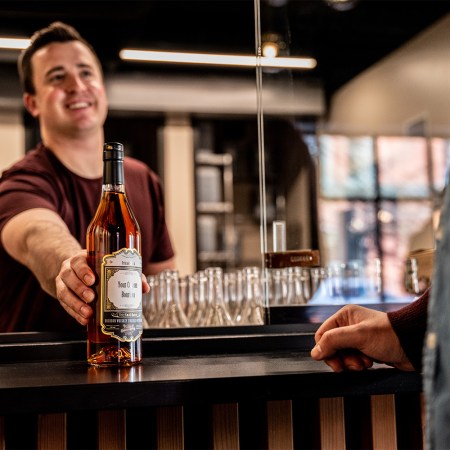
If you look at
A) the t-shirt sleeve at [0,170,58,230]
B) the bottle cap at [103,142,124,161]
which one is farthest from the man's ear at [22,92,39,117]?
the bottle cap at [103,142,124,161]

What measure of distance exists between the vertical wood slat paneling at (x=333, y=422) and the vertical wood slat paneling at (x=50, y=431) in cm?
40

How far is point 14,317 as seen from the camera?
1947 mm

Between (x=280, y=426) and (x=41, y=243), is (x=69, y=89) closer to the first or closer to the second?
(x=41, y=243)

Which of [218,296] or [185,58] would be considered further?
[185,58]

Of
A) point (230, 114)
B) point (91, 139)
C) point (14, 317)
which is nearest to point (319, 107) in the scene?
point (230, 114)

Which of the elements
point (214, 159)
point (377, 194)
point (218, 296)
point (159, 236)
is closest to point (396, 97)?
point (377, 194)

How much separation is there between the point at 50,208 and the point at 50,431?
0.96 meters

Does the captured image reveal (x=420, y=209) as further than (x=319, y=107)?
No

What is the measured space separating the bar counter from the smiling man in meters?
0.38

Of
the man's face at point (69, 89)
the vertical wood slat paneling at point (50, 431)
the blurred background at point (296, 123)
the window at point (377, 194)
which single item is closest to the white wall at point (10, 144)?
the blurred background at point (296, 123)

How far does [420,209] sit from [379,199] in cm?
30

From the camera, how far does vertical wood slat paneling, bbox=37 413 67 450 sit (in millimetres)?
1020

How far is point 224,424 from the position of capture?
1069 millimetres

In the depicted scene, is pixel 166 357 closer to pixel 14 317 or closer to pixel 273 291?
pixel 273 291
